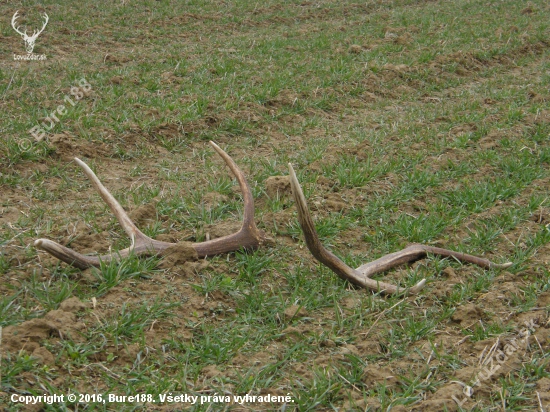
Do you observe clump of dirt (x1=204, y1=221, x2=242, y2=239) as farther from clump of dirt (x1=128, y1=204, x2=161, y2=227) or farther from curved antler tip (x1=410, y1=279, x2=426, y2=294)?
curved antler tip (x1=410, y1=279, x2=426, y2=294)

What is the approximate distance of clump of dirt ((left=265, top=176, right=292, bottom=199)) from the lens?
→ 4.69 m

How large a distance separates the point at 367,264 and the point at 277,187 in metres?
1.17

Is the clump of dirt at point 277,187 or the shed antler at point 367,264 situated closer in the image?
the shed antler at point 367,264

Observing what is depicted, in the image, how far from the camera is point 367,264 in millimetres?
3785

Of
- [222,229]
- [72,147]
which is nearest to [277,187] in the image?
[222,229]

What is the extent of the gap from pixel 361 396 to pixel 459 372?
500 millimetres

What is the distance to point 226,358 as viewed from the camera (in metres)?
3.05

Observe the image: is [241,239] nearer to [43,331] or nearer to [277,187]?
[277,187]

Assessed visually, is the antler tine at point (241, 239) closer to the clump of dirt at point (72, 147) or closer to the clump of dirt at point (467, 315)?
the clump of dirt at point (467, 315)

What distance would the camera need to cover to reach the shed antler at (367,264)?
3.28 metres

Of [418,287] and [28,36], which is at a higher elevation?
[28,36]

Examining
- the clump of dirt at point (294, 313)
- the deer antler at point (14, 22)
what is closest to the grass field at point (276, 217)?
the clump of dirt at point (294, 313)

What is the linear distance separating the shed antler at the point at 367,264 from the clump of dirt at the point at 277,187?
3.55 ft

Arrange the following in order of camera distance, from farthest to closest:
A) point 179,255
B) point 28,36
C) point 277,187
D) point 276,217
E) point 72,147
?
point 28,36 < point 72,147 < point 277,187 < point 276,217 < point 179,255
